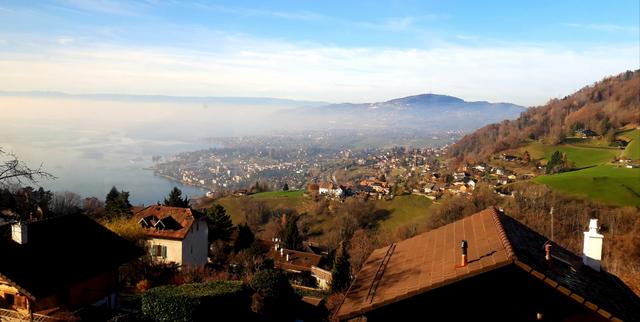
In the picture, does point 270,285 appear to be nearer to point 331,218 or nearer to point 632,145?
point 331,218

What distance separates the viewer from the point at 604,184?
4922cm

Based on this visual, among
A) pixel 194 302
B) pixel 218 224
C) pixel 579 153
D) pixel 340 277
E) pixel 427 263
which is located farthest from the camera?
pixel 579 153

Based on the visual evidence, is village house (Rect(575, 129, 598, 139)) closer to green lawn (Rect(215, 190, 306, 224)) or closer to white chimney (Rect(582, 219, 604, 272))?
green lawn (Rect(215, 190, 306, 224))

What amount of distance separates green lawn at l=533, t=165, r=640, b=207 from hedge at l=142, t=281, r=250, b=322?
142 ft

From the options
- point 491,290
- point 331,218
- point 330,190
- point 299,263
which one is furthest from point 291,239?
point 330,190

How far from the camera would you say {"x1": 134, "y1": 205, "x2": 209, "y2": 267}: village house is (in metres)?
23.4

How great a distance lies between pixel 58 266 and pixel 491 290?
10912mm

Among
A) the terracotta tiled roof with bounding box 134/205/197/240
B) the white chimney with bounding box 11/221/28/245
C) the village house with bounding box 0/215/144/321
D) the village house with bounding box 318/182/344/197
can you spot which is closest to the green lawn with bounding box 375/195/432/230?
the village house with bounding box 318/182/344/197

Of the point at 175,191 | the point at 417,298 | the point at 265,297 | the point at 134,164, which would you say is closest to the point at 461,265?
the point at 417,298

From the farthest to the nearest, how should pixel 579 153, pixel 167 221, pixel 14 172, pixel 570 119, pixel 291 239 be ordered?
1. pixel 570 119
2. pixel 579 153
3. pixel 291 239
4. pixel 167 221
5. pixel 14 172

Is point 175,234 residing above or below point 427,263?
below

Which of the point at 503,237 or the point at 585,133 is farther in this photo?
the point at 585,133

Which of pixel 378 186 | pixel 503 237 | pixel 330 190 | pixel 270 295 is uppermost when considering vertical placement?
pixel 503 237

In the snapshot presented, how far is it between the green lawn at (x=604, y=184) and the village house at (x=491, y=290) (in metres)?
43.8
